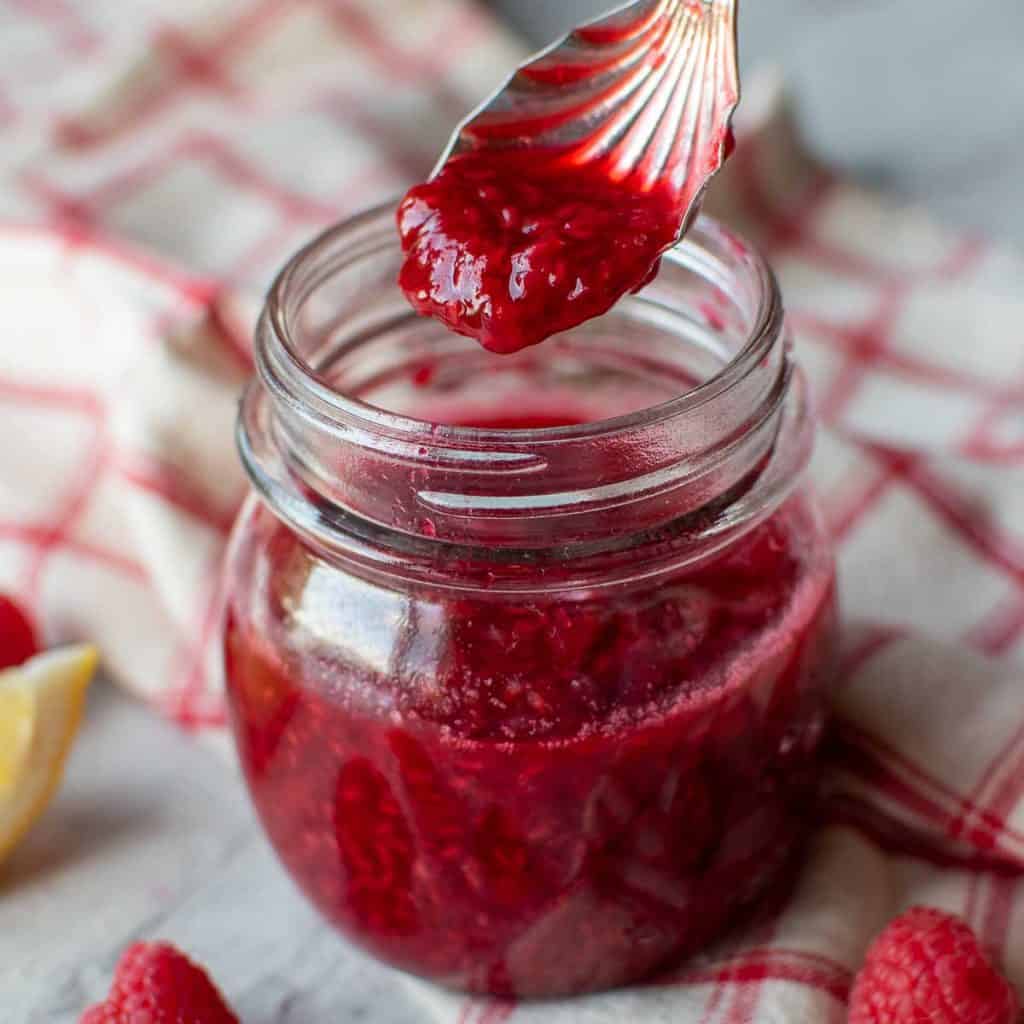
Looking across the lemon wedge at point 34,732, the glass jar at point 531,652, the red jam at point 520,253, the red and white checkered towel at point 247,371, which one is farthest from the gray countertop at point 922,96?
the lemon wedge at point 34,732

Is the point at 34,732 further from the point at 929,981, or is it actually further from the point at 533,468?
the point at 929,981

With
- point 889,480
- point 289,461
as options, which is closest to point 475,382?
point 289,461

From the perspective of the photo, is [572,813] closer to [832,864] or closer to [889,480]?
[832,864]

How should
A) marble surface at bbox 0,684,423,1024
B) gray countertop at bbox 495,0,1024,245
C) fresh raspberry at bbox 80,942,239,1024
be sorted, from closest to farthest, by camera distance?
fresh raspberry at bbox 80,942,239,1024, marble surface at bbox 0,684,423,1024, gray countertop at bbox 495,0,1024,245

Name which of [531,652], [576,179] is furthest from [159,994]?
[576,179]

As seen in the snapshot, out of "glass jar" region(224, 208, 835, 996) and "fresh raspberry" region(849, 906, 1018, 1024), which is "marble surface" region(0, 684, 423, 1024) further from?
"fresh raspberry" region(849, 906, 1018, 1024)

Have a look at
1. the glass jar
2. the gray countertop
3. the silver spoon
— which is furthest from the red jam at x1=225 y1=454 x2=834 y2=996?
the gray countertop
